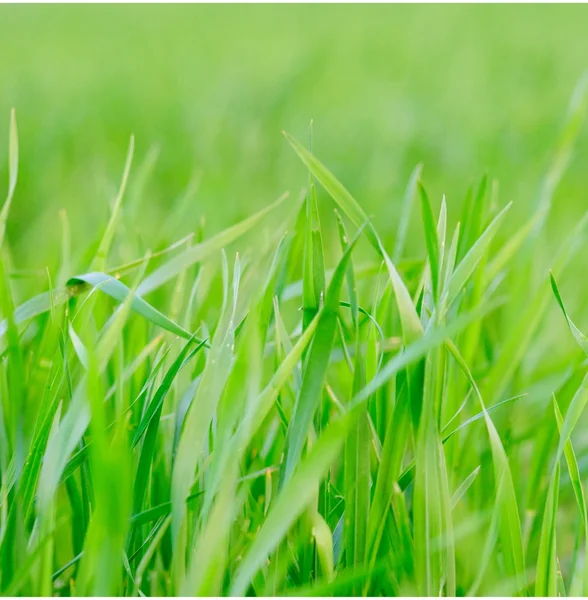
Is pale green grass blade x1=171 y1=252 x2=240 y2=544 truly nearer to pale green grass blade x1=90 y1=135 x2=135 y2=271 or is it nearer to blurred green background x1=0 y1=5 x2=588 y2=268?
pale green grass blade x1=90 y1=135 x2=135 y2=271

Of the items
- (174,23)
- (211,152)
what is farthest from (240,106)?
(174,23)

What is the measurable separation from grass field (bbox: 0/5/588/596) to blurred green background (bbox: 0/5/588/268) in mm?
12

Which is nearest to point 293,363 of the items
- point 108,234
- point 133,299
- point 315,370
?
point 315,370

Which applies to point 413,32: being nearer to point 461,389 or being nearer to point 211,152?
point 211,152

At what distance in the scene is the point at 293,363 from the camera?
0.47 m

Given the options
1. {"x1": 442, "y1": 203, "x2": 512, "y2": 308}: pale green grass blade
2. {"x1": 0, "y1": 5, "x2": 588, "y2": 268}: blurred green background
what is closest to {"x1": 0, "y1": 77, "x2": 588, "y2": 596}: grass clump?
{"x1": 442, "y1": 203, "x2": 512, "y2": 308}: pale green grass blade

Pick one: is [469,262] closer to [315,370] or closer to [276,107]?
[315,370]

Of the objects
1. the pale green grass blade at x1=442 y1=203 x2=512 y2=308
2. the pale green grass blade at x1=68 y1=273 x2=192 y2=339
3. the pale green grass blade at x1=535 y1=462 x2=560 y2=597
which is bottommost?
the pale green grass blade at x1=535 y1=462 x2=560 y2=597

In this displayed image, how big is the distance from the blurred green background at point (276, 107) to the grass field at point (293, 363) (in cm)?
1

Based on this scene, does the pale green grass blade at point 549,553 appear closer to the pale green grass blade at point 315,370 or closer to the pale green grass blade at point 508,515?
A: the pale green grass blade at point 508,515

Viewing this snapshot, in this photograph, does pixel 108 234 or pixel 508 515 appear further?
pixel 108 234

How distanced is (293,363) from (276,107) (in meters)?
1.49

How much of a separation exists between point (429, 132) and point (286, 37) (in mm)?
1233

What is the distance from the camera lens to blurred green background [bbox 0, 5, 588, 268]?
4.71 ft
